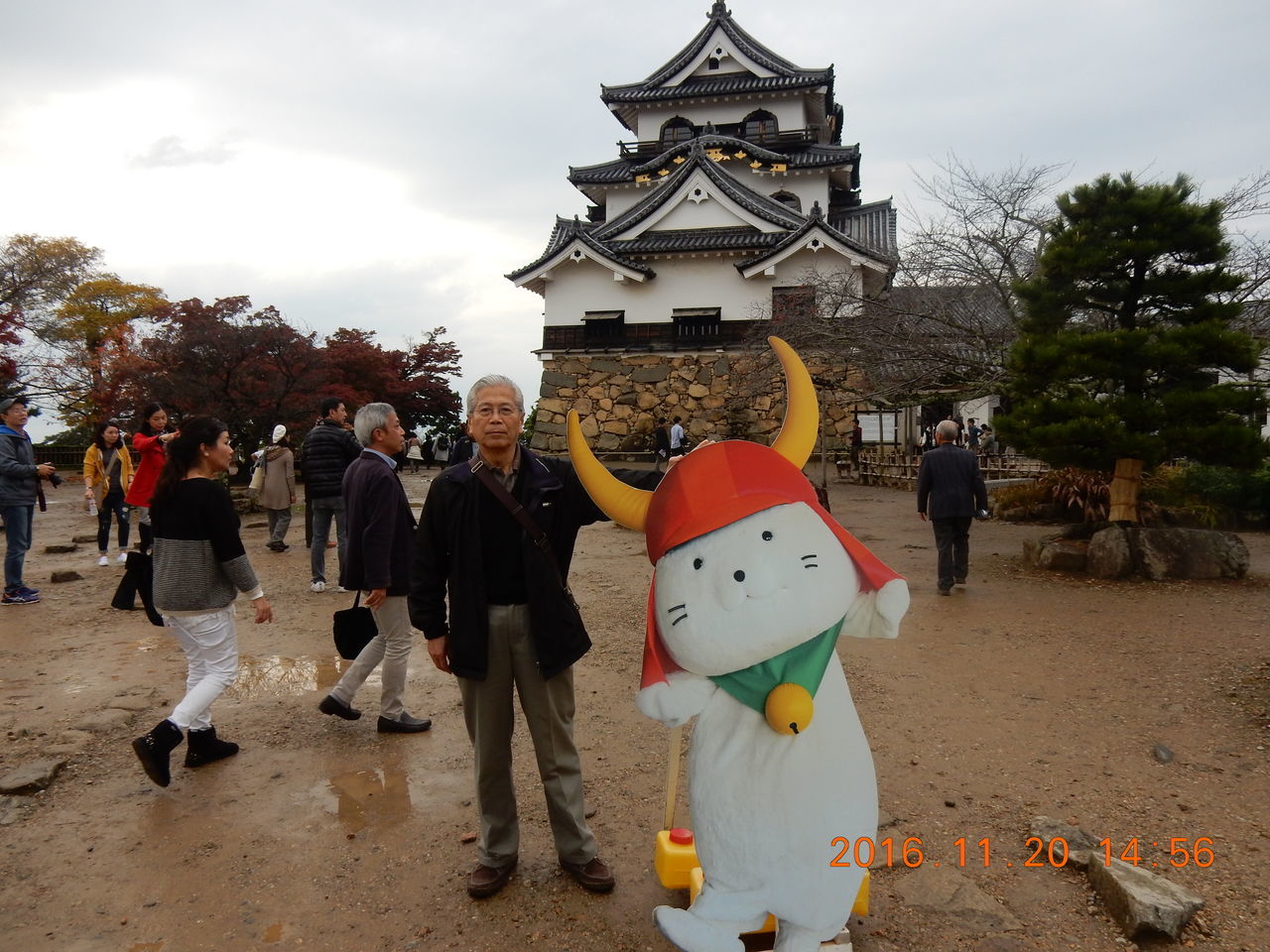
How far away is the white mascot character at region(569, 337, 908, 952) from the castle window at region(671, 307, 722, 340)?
19606 millimetres

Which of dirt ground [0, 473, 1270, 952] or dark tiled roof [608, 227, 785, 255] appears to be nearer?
dirt ground [0, 473, 1270, 952]

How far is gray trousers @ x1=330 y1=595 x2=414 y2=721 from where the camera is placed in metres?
4.20

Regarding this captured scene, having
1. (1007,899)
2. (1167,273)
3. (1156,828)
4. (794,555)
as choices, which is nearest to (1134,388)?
(1167,273)

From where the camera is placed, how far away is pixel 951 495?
734 centimetres

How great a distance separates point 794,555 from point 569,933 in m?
1.47

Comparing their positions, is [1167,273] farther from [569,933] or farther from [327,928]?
[327,928]

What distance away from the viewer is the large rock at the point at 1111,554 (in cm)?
801

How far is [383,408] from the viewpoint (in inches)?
181

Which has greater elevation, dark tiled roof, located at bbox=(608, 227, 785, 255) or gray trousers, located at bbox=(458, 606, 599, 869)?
dark tiled roof, located at bbox=(608, 227, 785, 255)

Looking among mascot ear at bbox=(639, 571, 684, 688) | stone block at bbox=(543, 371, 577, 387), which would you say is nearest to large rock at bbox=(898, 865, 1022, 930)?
mascot ear at bbox=(639, 571, 684, 688)

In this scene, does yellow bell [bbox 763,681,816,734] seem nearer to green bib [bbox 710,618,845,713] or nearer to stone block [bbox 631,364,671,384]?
green bib [bbox 710,618,845,713]

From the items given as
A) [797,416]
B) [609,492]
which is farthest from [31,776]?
[797,416]

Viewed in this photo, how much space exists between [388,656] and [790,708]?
2.74 meters

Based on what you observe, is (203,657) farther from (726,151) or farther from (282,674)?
(726,151)
